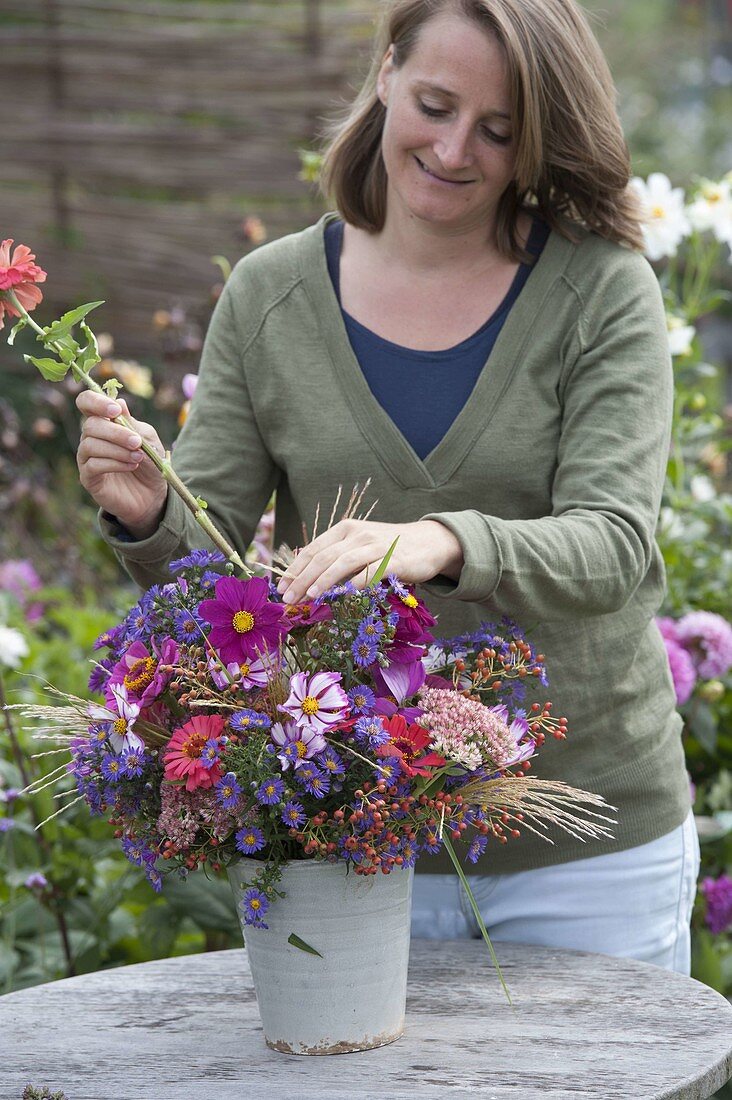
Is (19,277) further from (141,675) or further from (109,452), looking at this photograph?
(141,675)

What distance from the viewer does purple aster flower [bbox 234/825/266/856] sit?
130 centimetres

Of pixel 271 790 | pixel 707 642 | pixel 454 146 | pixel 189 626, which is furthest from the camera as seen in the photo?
pixel 707 642

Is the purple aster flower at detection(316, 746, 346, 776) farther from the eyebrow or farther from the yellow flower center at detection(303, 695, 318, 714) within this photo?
the eyebrow

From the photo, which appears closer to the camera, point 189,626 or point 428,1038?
point 189,626

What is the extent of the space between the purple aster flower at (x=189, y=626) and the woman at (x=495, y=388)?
0.88 ft

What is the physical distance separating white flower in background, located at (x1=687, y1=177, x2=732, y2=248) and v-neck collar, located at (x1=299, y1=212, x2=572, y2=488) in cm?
119

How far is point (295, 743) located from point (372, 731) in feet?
0.24

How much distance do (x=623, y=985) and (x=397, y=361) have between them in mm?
817

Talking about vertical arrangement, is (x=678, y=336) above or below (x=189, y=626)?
above

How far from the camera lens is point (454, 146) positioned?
1690 mm

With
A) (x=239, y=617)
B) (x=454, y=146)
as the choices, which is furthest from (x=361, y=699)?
(x=454, y=146)

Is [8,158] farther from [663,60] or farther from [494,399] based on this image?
[663,60]

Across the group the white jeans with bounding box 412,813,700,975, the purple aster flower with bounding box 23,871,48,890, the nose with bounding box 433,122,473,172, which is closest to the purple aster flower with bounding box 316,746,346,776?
the white jeans with bounding box 412,813,700,975

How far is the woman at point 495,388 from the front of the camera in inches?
65.9
